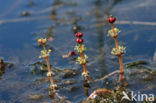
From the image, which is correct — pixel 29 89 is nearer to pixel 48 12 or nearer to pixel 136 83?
pixel 136 83

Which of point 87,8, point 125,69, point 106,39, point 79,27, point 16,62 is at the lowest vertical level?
point 125,69

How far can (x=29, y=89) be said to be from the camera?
388 centimetres

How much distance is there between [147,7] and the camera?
5.65 metres

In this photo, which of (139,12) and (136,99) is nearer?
(136,99)

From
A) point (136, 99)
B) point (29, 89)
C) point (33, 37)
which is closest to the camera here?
point (136, 99)

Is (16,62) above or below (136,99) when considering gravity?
above

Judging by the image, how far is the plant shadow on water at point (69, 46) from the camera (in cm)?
376

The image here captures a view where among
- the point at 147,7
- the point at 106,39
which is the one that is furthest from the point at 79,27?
the point at 147,7

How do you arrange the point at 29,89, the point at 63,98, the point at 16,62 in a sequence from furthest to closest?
the point at 16,62 → the point at 29,89 → the point at 63,98

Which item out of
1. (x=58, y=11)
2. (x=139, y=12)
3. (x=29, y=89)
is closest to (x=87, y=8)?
(x=58, y=11)

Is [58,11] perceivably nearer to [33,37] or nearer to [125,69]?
[33,37]

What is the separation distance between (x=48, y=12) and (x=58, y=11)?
0.71 feet

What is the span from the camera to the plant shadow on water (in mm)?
3756

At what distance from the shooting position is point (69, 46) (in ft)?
16.0
